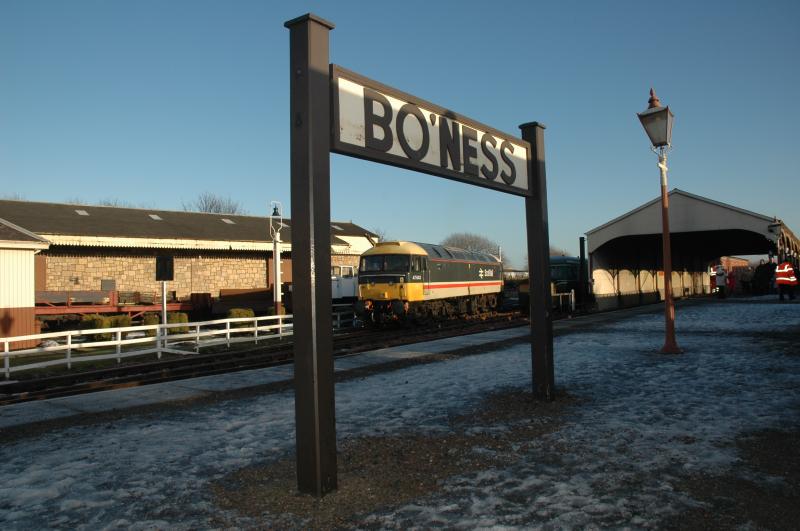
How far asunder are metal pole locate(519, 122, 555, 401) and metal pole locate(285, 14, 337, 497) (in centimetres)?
364

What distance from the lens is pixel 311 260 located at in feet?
13.4

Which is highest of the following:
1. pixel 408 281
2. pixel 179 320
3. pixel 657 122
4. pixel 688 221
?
pixel 657 122

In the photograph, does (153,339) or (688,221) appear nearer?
(153,339)

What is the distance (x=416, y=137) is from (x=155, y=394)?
625 cm

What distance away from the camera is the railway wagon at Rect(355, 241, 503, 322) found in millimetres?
21328

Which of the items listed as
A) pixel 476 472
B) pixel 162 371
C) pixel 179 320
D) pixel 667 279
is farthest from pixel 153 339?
pixel 667 279

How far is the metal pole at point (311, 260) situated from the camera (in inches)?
161

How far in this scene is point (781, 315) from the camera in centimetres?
1847

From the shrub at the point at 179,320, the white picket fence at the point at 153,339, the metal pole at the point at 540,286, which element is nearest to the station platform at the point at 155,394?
the white picket fence at the point at 153,339

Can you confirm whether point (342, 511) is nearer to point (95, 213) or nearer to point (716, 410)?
point (716, 410)

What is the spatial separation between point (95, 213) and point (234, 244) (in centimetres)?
811

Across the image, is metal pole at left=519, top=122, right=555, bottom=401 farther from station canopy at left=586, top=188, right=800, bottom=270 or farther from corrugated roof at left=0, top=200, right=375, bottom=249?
corrugated roof at left=0, top=200, right=375, bottom=249

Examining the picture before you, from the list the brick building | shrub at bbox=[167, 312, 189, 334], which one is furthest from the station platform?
the brick building

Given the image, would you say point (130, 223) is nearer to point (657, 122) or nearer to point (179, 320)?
point (179, 320)
